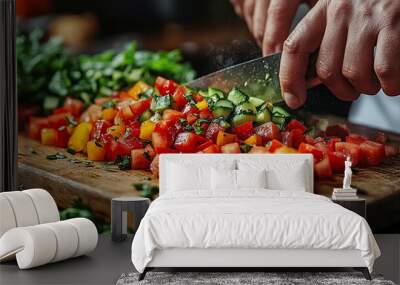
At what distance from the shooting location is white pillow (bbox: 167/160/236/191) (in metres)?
6.25

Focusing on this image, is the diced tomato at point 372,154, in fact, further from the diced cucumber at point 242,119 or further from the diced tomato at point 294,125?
the diced cucumber at point 242,119

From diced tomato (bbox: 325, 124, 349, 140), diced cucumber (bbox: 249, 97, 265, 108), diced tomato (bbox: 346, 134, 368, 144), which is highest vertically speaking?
diced cucumber (bbox: 249, 97, 265, 108)

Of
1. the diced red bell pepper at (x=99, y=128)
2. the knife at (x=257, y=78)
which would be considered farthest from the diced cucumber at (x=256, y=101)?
the diced red bell pepper at (x=99, y=128)

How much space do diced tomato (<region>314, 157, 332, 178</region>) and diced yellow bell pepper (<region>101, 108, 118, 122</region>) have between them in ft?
6.27

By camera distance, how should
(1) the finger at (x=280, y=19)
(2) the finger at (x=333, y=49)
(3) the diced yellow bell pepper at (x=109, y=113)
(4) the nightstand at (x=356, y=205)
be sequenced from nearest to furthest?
(4) the nightstand at (x=356, y=205)
(2) the finger at (x=333, y=49)
(1) the finger at (x=280, y=19)
(3) the diced yellow bell pepper at (x=109, y=113)

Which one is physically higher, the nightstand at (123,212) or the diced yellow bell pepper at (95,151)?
the diced yellow bell pepper at (95,151)

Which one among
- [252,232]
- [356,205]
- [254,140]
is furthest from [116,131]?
[252,232]

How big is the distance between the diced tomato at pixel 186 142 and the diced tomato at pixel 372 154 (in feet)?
4.99

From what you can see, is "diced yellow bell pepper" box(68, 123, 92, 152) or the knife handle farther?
"diced yellow bell pepper" box(68, 123, 92, 152)

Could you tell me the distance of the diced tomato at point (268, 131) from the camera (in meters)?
6.66

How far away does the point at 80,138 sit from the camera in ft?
22.4

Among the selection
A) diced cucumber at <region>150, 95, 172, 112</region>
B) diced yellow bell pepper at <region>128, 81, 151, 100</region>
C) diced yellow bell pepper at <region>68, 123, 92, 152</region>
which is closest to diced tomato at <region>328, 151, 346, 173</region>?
diced cucumber at <region>150, 95, 172, 112</region>

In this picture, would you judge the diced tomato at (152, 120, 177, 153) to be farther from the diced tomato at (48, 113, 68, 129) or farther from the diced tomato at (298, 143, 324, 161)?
the diced tomato at (298, 143, 324, 161)

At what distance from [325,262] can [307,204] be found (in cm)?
48
